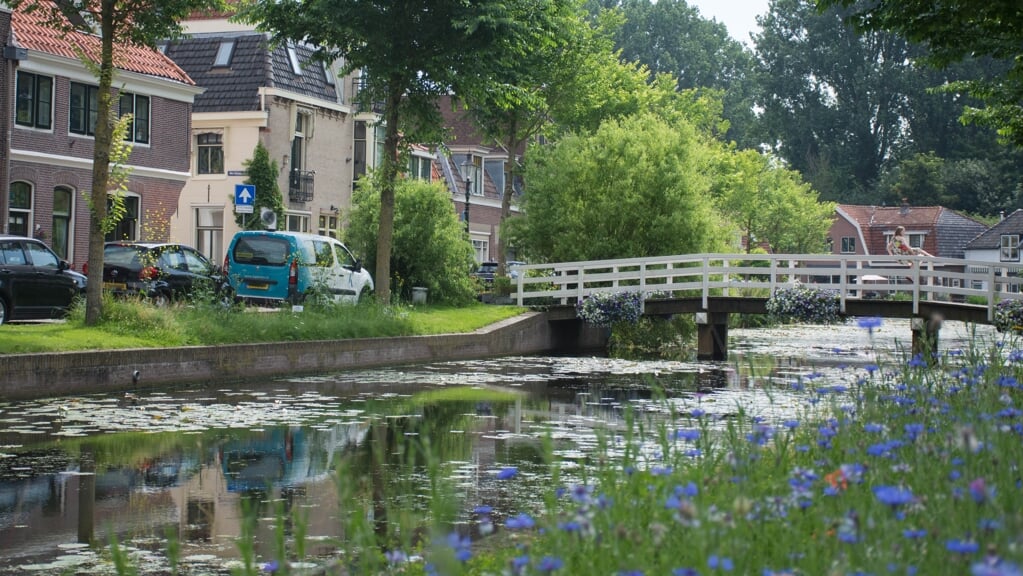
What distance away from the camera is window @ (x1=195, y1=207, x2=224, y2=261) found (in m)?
42.2

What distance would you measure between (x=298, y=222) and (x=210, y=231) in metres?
3.07

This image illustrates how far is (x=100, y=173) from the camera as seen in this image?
2022 centimetres

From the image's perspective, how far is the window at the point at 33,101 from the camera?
31.0m

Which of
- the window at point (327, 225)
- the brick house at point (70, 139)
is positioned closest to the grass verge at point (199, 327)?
the brick house at point (70, 139)

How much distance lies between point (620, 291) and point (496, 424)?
18908mm

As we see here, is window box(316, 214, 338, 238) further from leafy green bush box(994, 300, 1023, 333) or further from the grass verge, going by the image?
leafy green bush box(994, 300, 1023, 333)

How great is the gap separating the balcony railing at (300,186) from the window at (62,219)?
11.2m

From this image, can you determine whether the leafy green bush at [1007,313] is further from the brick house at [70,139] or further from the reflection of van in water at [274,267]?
the brick house at [70,139]

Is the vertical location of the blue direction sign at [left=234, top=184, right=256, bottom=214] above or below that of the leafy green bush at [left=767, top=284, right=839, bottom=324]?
above

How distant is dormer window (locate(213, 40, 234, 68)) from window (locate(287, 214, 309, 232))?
17.7 feet

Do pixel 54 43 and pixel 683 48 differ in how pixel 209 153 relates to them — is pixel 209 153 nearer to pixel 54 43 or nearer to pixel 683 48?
pixel 54 43

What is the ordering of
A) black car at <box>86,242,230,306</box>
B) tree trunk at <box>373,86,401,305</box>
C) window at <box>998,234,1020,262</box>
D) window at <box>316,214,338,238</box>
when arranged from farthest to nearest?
1. window at <box>998,234,1020,262</box>
2. window at <box>316,214,338,238</box>
3. tree trunk at <box>373,86,401,305</box>
4. black car at <box>86,242,230,306</box>

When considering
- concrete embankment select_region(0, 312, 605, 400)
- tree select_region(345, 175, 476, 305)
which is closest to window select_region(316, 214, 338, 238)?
tree select_region(345, 175, 476, 305)

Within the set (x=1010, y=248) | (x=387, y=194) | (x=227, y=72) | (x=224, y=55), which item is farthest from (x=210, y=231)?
(x=1010, y=248)
